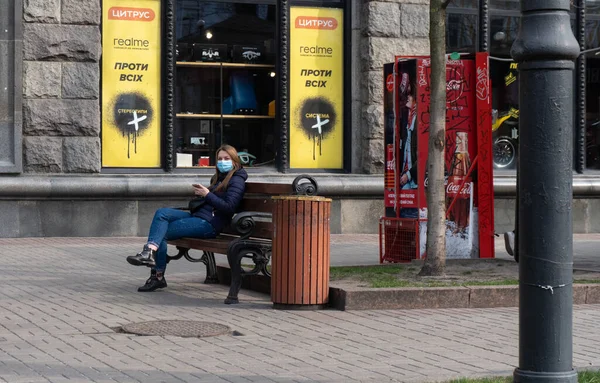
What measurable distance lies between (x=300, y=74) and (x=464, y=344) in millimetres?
9941

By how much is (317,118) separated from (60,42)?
13.4 ft

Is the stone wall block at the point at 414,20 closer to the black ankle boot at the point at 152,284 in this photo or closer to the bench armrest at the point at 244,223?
the bench armrest at the point at 244,223

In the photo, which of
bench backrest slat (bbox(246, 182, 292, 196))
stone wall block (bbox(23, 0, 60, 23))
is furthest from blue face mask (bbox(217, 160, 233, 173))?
stone wall block (bbox(23, 0, 60, 23))

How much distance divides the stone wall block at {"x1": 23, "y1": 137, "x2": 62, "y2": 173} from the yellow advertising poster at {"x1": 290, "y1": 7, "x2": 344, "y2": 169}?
3.62 m

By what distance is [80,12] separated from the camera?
1541 centimetres

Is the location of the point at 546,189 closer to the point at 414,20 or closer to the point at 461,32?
the point at 414,20

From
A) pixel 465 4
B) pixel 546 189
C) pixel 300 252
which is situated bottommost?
pixel 300 252

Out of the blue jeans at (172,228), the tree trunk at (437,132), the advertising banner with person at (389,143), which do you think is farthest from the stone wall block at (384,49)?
the blue jeans at (172,228)

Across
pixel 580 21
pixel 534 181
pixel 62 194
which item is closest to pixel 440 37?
pixel 534 181

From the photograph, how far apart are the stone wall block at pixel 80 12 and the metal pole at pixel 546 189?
11720 mm

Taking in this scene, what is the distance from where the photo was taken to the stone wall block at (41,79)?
49.9ft

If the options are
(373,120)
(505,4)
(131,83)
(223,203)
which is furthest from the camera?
(505,4)

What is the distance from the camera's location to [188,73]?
54.1ft

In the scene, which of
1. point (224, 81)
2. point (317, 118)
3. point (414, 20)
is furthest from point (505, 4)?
point (224, 81)
